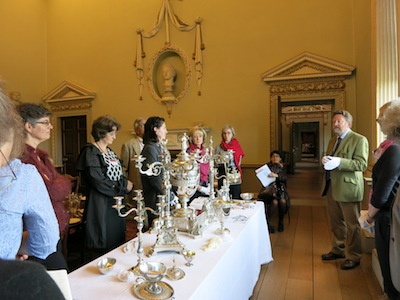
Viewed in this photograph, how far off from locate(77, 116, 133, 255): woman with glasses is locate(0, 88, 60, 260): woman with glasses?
129 centimetres

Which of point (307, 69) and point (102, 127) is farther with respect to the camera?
point (307, 69)

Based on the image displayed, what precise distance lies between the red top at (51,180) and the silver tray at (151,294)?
2.66 feet

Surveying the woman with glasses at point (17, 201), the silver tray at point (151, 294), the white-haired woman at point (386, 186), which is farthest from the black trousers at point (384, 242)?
the woman with glasses at point (17, 201)

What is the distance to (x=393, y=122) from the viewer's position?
1969 mm

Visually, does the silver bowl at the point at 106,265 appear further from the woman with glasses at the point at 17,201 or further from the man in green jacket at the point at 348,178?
the man in green jacket at the point at 348,178

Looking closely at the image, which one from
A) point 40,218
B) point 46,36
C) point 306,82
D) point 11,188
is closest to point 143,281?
point 40,218

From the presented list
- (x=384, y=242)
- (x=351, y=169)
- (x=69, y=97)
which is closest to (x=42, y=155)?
(x=384, y=242)

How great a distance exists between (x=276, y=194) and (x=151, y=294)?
3.82m

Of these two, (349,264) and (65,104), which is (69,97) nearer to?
(65,104)

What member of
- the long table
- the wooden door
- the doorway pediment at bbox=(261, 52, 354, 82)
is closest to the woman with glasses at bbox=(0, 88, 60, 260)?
the long table

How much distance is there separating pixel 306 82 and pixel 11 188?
6.18 m

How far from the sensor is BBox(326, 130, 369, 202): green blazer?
3076mm

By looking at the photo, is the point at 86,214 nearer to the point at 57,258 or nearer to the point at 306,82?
the point at 57,258

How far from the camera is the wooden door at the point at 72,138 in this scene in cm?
855
